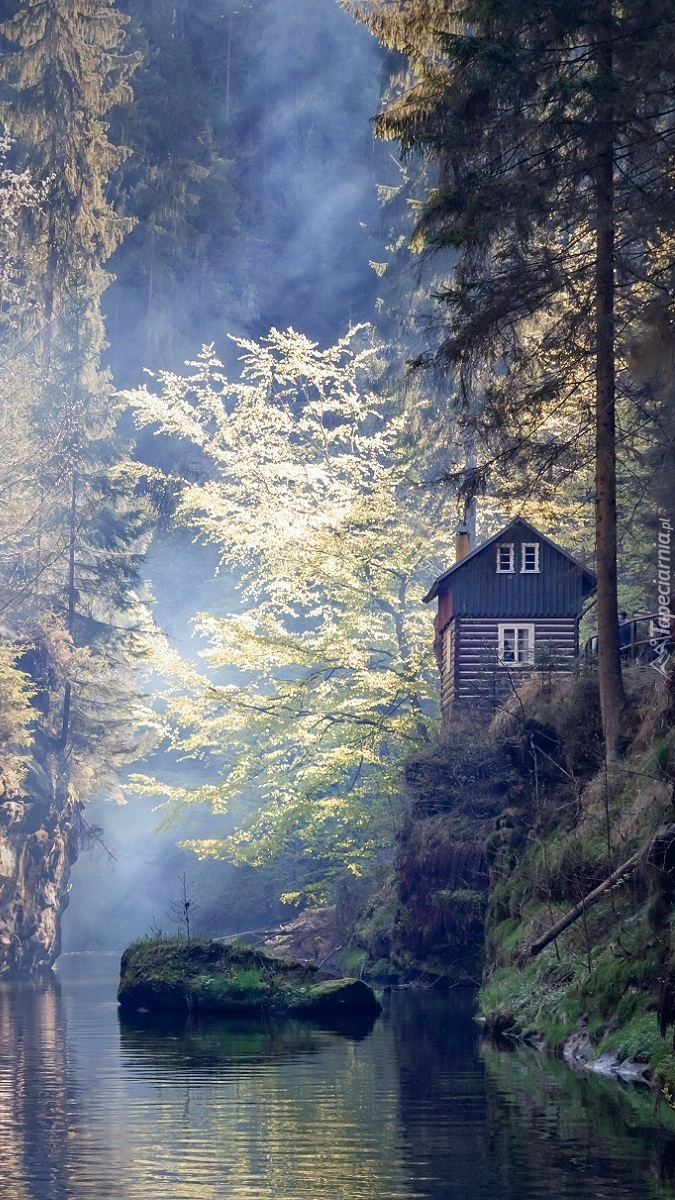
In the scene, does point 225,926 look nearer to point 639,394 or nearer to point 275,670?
point 275,670

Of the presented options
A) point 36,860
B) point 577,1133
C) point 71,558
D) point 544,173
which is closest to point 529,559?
point 544,173

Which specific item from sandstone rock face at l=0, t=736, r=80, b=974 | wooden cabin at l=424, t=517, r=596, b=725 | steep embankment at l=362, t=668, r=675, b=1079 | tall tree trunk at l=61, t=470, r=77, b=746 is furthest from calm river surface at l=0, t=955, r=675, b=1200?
tall tree trunk at l=61, t=470, r=77, b=746

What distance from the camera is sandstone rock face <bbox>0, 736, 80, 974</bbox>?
52969 millimetres

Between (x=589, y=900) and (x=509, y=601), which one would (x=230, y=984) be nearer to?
(x=589, y=900)

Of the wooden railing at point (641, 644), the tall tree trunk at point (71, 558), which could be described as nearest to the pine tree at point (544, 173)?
the wooden railing at point (641, 644)

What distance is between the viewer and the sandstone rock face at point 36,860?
174 ft

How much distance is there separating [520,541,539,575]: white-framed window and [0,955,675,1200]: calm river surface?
18.9 m

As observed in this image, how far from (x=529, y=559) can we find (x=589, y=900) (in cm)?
2041

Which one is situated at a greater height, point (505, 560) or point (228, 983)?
point (505, 560)

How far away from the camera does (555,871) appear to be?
25.7m

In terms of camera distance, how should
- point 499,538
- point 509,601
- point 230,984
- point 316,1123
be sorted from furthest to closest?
point 509,601
point 499,538
point 230,984
point 316,1123

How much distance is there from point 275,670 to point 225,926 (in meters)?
14.4

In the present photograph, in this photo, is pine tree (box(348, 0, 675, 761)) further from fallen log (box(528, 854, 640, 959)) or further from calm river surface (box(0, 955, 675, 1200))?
calm river surface (box(0, 955, 675, 1200))

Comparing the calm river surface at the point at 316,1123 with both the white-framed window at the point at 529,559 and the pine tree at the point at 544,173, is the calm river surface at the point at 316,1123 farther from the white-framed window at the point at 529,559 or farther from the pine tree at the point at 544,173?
the white-framed window at the point at 529,559
